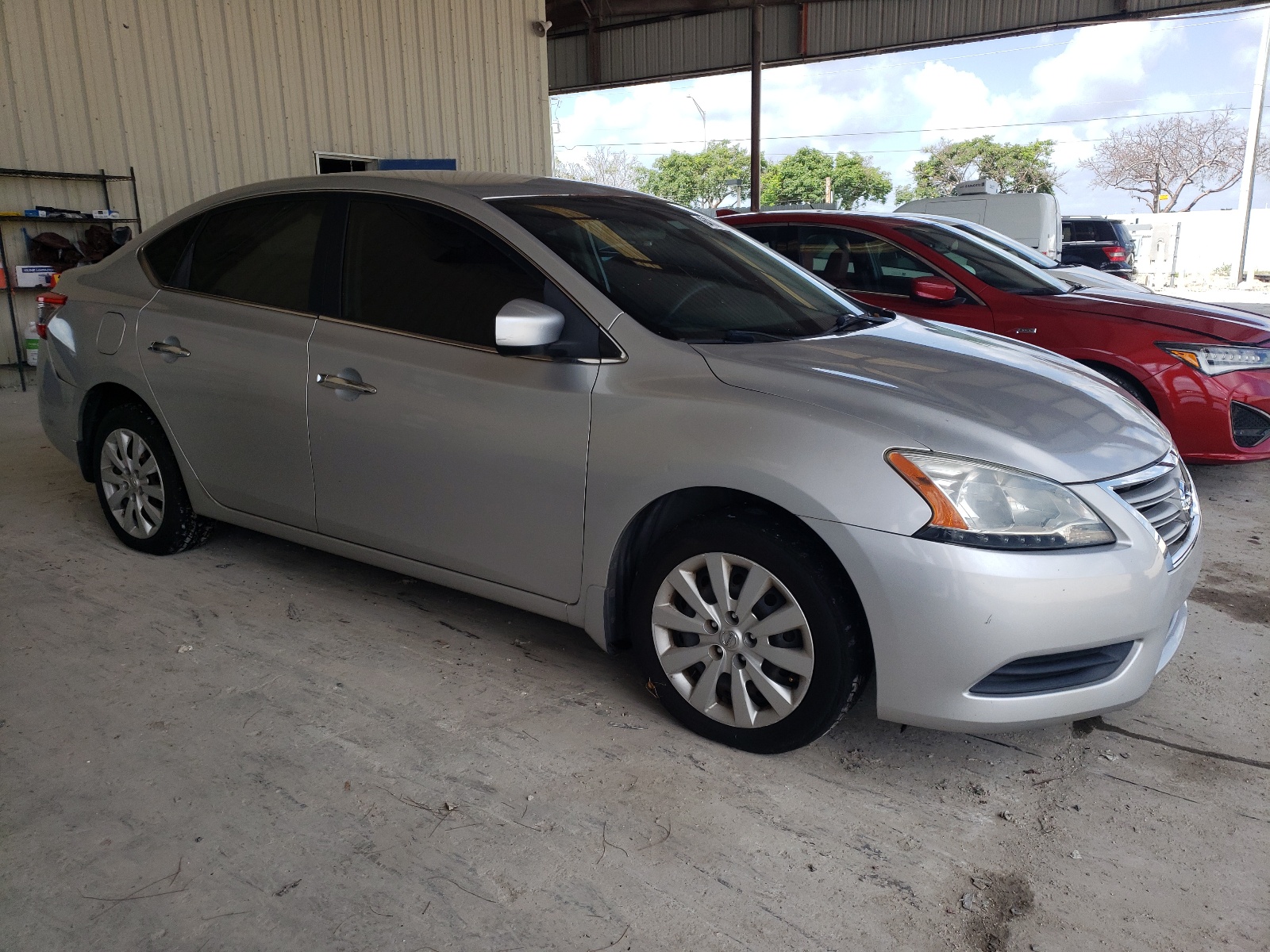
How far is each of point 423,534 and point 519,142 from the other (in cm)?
1111

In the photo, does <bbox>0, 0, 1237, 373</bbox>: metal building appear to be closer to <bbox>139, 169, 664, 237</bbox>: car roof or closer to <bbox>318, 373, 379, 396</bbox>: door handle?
<bbox>139, 169, 664, 237</bbox>: car roof

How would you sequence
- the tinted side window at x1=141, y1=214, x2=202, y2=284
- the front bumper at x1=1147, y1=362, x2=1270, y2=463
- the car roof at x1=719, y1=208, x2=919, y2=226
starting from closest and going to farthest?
the tinted side window at x1=141, y1=214, x2=202, y2=284 → the front bumper at x1=1147, y1=362, x2=1270, y2=463 → the car roof at x1=719, y1=208, x2=919, y2=226

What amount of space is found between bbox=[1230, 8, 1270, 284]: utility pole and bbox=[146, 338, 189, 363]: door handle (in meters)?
25.5

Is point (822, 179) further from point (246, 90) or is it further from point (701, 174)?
point (246, 90)

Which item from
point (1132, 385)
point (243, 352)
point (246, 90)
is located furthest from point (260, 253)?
point (246, 90)

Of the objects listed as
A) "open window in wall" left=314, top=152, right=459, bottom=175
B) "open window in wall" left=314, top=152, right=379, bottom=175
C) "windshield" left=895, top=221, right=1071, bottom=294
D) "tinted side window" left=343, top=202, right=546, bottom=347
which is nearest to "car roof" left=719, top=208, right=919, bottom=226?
"windshield" left=895, top=221, right=1071, bottom=294

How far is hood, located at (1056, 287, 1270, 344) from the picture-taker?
5016mm

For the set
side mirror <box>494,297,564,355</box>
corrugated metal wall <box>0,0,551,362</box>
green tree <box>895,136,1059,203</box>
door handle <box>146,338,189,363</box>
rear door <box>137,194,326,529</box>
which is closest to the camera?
side mirror <box>494,297,564,355</box>

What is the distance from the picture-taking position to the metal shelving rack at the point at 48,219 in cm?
842

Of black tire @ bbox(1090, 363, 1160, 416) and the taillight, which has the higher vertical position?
the taillight

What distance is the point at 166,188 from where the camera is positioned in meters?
9.47

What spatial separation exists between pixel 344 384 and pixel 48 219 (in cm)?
708

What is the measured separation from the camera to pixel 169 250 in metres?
3.78

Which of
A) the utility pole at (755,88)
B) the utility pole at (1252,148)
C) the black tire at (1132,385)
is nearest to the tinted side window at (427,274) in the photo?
the black tire at (1132,385)
